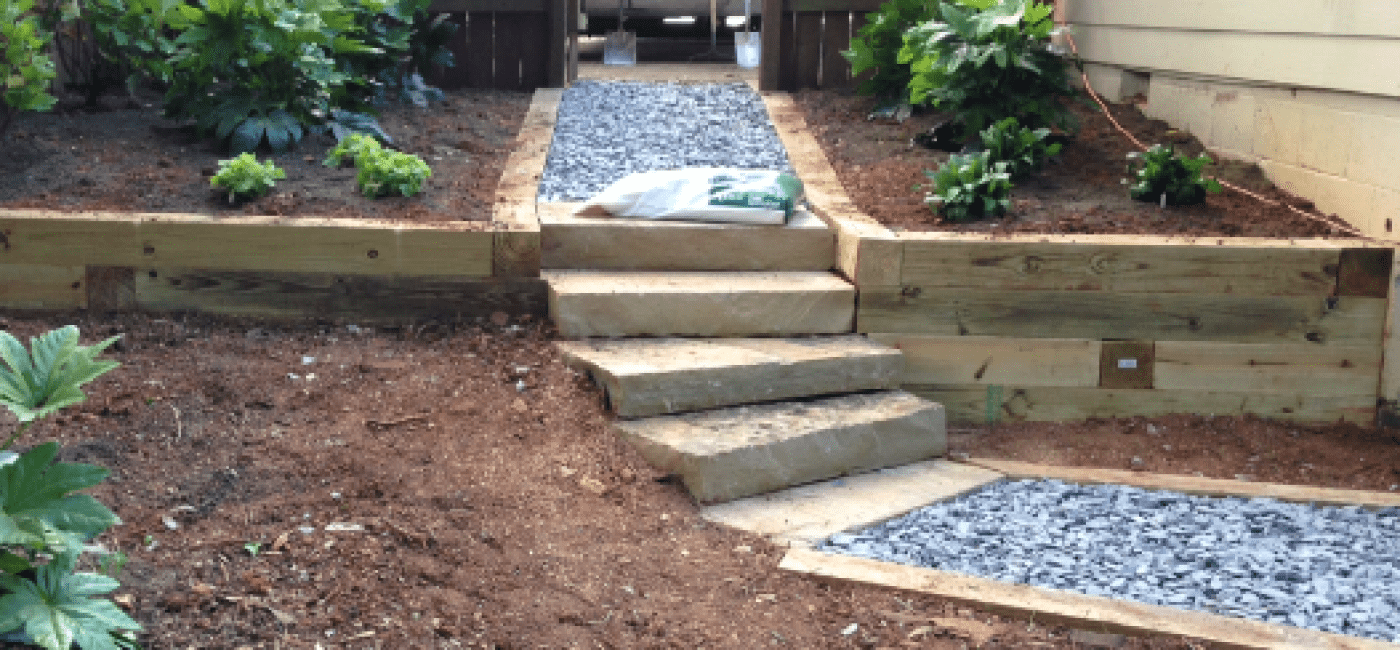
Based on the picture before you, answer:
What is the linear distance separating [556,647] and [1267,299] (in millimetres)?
2824

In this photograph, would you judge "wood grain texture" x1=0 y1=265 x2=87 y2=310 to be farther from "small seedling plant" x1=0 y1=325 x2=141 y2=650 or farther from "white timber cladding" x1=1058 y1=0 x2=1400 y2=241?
"white timber cladding" x1=1058 y1=0 x2=1400 y2=241

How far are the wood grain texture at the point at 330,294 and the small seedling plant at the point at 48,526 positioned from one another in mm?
2028

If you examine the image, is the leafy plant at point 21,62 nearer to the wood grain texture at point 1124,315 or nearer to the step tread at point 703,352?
the step tread at point 703,352

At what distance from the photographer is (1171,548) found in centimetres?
318

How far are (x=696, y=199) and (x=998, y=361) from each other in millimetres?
1168

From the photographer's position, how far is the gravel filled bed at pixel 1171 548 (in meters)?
2.88

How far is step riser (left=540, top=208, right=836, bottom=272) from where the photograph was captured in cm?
425

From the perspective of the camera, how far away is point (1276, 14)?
4805mm

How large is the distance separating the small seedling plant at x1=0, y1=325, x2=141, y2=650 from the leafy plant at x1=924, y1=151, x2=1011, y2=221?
3105 mm

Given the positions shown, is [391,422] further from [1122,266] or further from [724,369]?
[1122,266]

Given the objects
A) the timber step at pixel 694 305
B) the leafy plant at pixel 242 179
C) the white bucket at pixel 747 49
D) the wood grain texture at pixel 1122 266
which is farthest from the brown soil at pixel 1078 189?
the white bucket at pixel 747 49

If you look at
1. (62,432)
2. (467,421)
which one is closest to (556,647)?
(467,421)

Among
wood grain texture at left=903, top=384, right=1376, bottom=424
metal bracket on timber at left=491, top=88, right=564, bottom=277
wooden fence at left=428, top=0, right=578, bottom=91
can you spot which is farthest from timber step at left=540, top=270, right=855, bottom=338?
wooden fence at left=428, top=0, right=578, bottom=91

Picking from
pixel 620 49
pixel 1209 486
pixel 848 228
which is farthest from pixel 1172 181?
pixel 620 49
